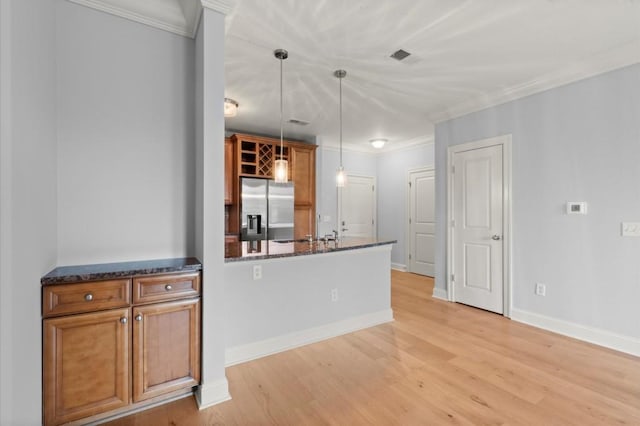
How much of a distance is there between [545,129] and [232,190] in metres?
4.24

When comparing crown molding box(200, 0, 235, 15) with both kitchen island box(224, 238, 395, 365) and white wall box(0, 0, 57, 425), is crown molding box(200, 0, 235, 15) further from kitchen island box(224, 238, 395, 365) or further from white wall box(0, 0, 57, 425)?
kitchen island box(224, 238, 395, 365)

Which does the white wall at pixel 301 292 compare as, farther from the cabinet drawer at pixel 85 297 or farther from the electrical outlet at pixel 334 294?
the cabinet drawer at pixel 85 297

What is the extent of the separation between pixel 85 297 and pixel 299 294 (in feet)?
5.17

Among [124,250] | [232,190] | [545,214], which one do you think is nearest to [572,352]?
[545,214]

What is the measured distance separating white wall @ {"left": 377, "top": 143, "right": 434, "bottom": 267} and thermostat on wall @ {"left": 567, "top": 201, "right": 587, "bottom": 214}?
291cm

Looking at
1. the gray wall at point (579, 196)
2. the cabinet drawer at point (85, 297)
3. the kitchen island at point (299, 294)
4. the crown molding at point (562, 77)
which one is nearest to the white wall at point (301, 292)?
the kitchen island at point (299, 294)

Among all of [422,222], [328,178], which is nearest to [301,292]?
[328,178]

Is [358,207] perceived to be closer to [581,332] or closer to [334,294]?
[334,294]

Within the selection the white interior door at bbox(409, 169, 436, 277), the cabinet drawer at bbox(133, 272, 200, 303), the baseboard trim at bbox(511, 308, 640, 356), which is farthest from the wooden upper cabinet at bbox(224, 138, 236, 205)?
the baseboard trim at bbox(511, 308, 640, 356)

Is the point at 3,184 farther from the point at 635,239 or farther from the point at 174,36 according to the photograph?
the point at 635,239

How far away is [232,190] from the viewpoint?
15.3 ft

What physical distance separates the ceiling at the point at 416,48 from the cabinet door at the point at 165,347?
2.00 m

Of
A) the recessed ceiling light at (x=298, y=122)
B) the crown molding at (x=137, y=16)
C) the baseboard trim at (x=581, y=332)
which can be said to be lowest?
the baseboard trim at (x=581, y=332)

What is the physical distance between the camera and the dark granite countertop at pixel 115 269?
1.52 meters
